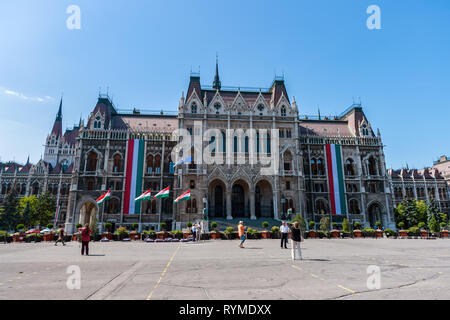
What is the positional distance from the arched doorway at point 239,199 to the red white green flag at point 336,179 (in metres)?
16.3

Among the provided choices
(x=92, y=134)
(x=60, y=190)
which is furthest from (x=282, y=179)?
(x=60, y=190)

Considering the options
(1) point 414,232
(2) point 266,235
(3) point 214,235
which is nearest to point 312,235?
(2) point 266,235

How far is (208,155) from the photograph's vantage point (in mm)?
45781

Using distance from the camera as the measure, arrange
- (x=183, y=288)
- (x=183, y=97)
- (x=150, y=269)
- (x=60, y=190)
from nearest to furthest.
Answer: (x=183, y=288) → (x=150, y=269) → (x=183, y=97) → (x=60, y=190)

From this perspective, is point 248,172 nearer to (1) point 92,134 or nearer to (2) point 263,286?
(1) point 92,134

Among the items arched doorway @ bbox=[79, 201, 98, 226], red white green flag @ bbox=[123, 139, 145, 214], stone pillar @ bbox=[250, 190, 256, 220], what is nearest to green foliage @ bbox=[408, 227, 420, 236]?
stone pillar @ bbox=[250, 190, 256, 220]

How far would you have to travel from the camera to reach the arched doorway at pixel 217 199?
152 feet

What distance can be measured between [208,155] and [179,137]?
5.94 m

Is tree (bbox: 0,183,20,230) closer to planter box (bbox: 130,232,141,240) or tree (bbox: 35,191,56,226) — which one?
tree (bbox: 35,191,56,226)

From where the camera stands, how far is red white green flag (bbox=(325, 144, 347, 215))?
49.4 meters

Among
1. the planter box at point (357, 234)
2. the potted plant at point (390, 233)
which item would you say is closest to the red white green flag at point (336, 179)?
the potted plant at point (390, 233)

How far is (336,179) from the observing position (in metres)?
50.6

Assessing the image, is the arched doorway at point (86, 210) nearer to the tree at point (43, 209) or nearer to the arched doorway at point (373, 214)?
the tree at point (43, 209)

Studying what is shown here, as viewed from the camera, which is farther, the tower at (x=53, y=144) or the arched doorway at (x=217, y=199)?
the tower at (x=53, y=144)
